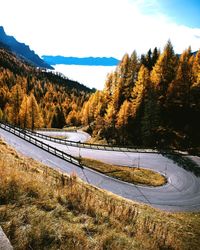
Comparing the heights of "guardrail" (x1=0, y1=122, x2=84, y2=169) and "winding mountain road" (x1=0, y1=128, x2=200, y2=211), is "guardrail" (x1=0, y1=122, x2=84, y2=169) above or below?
above

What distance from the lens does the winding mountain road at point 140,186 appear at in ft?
100

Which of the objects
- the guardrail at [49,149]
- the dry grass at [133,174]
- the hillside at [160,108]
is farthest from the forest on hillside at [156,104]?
the guardrail at [49,149]

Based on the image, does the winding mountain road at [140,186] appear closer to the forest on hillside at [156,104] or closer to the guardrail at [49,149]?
the guardrail at [49,149]

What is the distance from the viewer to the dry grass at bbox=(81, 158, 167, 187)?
36500 mm

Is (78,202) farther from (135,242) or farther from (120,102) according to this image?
(120,102)

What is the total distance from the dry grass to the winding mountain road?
3.55 feet

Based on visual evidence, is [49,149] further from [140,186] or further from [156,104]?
[156,104]

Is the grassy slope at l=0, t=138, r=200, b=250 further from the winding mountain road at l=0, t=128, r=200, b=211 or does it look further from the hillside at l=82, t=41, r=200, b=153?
the hillside at l=82, t=41, r=200, b=153

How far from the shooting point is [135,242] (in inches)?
271

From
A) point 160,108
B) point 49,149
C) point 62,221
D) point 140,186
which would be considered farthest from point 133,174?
point 160,108

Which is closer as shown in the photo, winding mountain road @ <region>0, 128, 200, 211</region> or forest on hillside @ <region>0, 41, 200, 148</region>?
winding mountain road @ <region>0, 128, 200, 211</region>

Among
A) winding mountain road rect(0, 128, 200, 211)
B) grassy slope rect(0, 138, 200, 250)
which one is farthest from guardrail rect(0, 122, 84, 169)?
grassy slope rect(0, 138, 200, 250)

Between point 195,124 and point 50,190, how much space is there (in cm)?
6178

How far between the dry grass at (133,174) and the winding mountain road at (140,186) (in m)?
1.08
